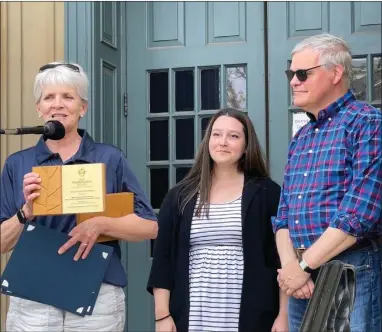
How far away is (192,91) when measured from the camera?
4.78m

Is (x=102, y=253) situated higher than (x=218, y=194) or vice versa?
(x=218, y=194)

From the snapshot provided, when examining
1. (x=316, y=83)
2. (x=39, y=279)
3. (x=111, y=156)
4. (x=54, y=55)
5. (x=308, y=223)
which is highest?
(x=54, y=55)

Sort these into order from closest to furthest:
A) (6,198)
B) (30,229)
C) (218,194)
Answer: (30,229) → (6,198) → (218,194)

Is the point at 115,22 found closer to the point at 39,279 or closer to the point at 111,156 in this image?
the point at 111,156

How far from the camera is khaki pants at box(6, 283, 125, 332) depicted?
277 cm

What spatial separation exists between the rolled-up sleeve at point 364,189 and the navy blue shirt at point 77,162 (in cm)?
85

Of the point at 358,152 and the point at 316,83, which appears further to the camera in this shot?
the point at 316,83

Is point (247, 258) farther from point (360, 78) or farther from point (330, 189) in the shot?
point (360, 78)

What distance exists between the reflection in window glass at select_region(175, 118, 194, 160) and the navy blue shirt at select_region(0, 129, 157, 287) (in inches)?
69.6

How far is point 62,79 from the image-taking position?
9.62ft

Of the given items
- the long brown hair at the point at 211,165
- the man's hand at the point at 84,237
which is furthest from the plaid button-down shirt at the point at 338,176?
the man's hand at the point at 84,237

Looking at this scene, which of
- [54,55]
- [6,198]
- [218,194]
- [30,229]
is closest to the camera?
[30,229]

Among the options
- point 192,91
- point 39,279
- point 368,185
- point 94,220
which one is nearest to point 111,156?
point 94,220

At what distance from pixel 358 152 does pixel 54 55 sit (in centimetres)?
263
